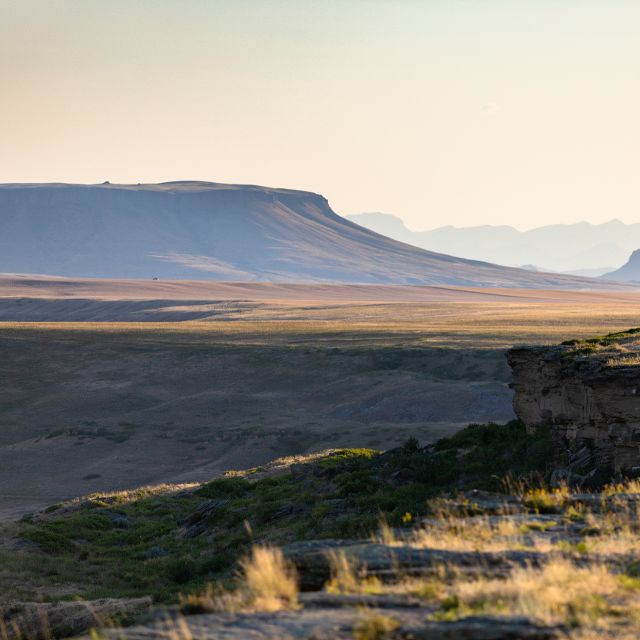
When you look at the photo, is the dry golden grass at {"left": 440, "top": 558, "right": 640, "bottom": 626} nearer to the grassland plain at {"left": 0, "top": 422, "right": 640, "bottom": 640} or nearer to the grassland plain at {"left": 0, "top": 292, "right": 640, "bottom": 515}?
the grassland plain at {"left": 0, "top": 422, "right": 640, "bottom": 640}

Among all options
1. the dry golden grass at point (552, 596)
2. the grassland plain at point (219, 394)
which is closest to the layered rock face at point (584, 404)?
the dry golden grass at point (552, 596)

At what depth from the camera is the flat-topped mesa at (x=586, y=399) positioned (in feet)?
79.4

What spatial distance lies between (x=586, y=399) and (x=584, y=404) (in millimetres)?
170

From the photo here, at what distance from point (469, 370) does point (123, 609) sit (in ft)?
170

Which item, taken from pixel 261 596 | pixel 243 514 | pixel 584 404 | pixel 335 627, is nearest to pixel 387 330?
pixel 243 514

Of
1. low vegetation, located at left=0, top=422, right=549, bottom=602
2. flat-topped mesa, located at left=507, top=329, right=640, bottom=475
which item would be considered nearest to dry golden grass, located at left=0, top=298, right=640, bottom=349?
low vegetation, located at left=0, top=422, right=549, bottom=602

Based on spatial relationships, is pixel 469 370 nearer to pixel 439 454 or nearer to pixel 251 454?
pixel 251 454

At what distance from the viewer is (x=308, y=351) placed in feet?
250

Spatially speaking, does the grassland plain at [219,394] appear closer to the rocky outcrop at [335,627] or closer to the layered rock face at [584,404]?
the layered rock face at [584,404]

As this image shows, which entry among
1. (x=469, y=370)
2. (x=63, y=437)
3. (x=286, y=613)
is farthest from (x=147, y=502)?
(x=469, y=370)

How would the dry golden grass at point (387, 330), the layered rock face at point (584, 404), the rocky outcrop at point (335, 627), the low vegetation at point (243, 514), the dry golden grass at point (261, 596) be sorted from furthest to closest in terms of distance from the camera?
the dry golden grass at point (387, 330), the low vegetation at point (243, 514), the layered rock face at point (584, 404), the dry golden grass at point (261, 596), the rocky outcrop at point (335, 627)

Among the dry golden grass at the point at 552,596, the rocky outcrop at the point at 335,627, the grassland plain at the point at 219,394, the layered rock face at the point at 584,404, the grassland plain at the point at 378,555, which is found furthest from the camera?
the grassland plain at the point at 219,394

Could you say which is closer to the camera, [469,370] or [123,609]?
[123,609]

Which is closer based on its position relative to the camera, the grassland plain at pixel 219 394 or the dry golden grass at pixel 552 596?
the dry golden grass at pixel 552 596
